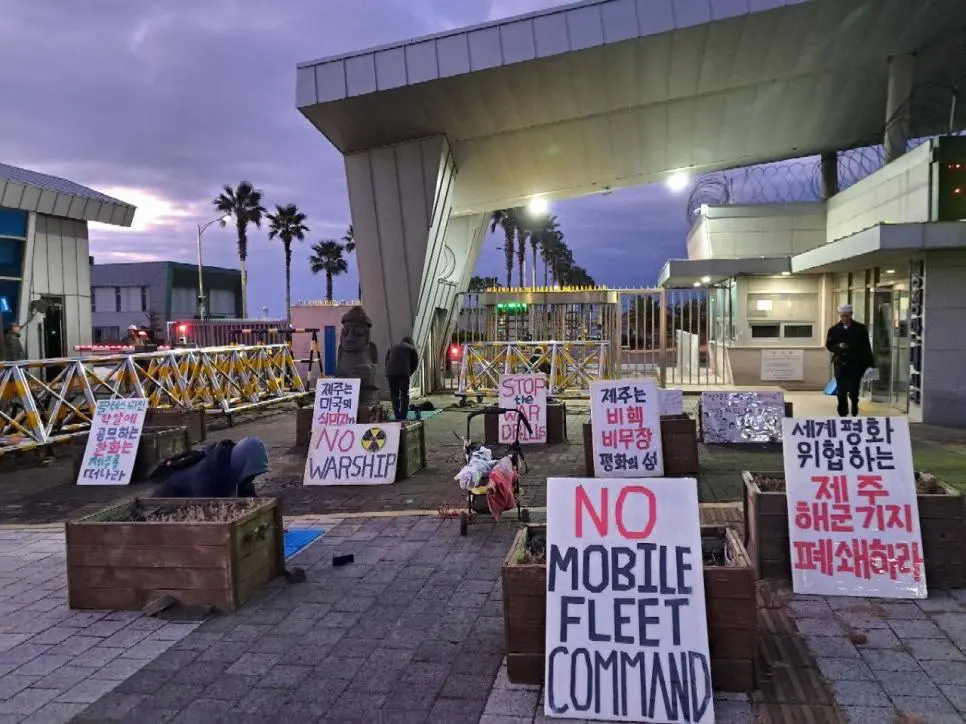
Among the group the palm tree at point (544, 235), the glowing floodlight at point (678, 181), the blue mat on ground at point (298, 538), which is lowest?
the blue mat on ground at point (298, 538)

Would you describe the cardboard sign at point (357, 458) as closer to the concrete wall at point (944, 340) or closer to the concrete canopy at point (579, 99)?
the concrete canopy at point (579, 99)

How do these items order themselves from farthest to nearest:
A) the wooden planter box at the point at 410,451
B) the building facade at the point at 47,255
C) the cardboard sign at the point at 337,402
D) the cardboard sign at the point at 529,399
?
the building facade at the point at 47,255 → the cardboard sign at the point at 529,399 → the cardboard sign at the point at 337,402 → the wooden planter box at the point at 410,451

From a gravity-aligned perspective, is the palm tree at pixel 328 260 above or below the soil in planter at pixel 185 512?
above

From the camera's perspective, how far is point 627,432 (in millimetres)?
8414

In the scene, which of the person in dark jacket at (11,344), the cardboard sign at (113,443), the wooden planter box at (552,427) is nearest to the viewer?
the cardboard sign at (113,443)

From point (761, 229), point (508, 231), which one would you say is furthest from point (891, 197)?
point (508, 231)

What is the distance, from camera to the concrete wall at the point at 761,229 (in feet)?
61.3

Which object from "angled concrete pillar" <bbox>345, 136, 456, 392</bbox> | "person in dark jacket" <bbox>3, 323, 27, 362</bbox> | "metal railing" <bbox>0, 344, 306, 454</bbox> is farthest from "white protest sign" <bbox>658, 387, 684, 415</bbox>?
"person in dark jacket" <bbox>3, 323, 27, 362</bbox>

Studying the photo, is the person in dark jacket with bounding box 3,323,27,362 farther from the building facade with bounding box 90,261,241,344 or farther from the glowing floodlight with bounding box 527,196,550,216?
the building facade with bounding box 90,261,241,344

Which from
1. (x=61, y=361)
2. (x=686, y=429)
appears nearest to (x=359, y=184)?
(x=61, y=361)

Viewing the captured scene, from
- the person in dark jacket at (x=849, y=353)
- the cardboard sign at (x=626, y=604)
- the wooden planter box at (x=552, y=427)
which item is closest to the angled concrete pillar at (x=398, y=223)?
the wooden planter box at (x=552, y=427)

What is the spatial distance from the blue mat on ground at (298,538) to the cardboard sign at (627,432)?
10.6 ft

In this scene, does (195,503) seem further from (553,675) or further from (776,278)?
(776,278)

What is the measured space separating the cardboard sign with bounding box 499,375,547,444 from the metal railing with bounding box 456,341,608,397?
589cm
